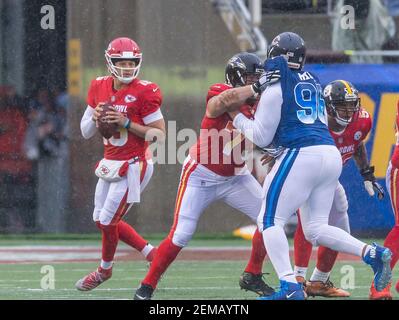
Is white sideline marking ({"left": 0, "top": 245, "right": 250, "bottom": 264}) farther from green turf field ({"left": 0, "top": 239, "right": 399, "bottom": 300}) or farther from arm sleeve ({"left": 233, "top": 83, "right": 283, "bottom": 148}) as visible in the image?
arm sleeve ({"left": 233, "top": 83, "right": 283, "bottom": 148})

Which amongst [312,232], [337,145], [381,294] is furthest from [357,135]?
[381,294]

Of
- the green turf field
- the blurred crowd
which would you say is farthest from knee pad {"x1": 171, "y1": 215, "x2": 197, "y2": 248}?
the blurred crowd

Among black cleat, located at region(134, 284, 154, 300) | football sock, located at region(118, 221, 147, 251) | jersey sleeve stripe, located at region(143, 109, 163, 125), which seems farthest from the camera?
football sock, located at region(118, 221, 147, 251)

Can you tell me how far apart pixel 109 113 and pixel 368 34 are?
6.14 metres

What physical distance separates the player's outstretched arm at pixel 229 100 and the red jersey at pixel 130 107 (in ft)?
3.14

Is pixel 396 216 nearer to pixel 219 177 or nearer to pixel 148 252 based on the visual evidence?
pixel 219 177

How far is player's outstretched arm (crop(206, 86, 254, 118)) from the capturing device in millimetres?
7520

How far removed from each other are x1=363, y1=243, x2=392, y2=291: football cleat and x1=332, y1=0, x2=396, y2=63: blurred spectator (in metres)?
6.73

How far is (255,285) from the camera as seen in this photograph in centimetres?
812

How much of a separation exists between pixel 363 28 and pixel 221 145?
6.40 meters

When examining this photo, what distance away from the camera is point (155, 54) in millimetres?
13391

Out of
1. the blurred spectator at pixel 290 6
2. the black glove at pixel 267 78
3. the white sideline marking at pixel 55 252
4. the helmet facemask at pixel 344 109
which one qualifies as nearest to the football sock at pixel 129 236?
the helmet facemask at pixel 344 109

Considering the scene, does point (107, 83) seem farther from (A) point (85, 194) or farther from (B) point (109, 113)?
(A) point (85, 194)
